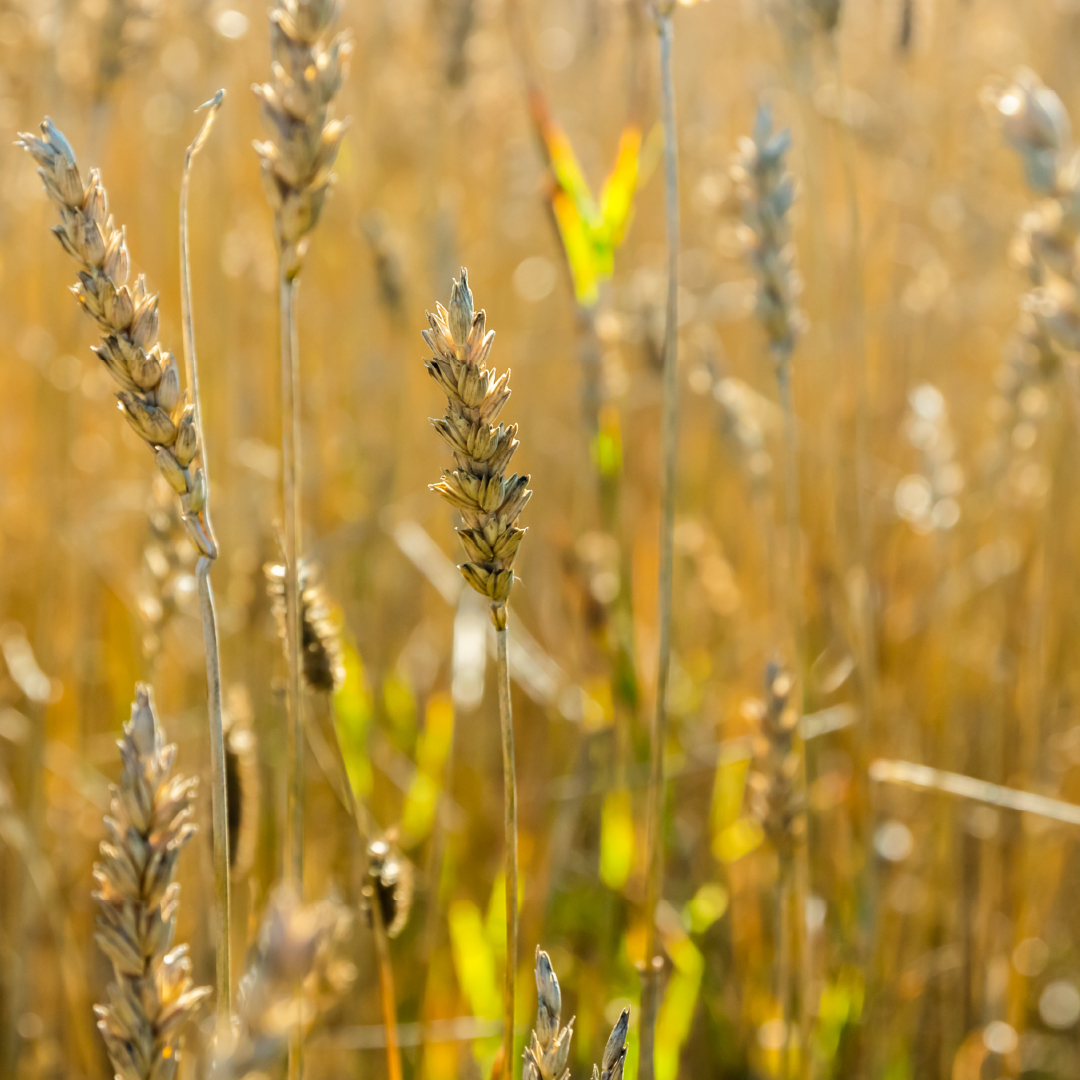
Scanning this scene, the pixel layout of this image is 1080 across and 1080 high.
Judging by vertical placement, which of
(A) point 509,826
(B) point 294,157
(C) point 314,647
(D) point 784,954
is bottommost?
(D) point 784,954

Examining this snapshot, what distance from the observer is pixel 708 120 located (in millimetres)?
1863

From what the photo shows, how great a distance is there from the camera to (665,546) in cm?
64

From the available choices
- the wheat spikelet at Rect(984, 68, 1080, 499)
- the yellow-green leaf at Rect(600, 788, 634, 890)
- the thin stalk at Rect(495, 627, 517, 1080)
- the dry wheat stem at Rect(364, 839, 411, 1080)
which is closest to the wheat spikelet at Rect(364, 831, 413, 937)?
the dry wheat stem at Rect(364, 839, 411, 1080)

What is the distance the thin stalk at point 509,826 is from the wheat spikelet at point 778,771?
301 millimetres

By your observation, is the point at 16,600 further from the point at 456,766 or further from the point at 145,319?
the point at 145,319

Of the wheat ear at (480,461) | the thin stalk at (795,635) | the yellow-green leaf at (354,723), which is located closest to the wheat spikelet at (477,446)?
the wheat ear at (480,461)

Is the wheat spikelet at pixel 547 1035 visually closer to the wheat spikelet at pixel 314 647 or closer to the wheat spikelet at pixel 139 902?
the wheat spikelet at pixel 139 902

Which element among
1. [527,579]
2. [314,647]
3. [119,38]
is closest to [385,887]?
[314,647]

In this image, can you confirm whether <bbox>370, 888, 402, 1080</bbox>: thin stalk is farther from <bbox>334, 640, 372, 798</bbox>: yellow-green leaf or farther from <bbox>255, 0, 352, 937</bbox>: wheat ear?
<bbox>334, 640, 372, 798</bbox>: yellow-green leaf

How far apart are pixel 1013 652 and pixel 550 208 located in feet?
3.02

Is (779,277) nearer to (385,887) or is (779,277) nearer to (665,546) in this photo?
(665,546)

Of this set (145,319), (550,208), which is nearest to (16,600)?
(550,208)

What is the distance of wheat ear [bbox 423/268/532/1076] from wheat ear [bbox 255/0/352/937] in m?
0.09

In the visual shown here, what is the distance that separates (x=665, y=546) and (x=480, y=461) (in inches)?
8.8
